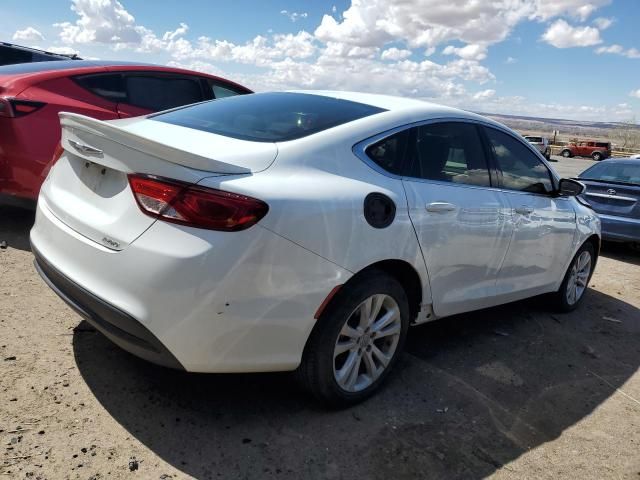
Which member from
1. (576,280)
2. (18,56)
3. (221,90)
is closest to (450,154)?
(576,280)

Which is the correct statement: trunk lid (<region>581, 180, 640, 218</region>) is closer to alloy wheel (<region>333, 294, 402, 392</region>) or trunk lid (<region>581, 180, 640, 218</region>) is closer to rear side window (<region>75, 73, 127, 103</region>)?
alloy wheel (<region>333, 294, 402, 392</region>)

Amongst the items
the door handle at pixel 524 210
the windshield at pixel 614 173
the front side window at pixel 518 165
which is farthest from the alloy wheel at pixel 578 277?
the windshield at pixel 614 173

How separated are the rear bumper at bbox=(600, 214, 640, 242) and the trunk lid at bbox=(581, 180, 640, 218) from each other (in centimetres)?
9

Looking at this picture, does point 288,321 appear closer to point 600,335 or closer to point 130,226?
point 130,226

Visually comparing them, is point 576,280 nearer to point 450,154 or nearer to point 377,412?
point 450,154

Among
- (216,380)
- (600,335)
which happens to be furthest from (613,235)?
(216,380)

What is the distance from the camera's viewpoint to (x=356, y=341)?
279 cm

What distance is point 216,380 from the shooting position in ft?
9.73

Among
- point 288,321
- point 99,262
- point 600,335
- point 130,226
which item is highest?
point 130,226

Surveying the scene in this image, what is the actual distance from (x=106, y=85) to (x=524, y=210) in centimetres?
384

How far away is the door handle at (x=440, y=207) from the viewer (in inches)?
117

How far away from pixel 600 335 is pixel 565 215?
3.41 feet

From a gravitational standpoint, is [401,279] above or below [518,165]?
below

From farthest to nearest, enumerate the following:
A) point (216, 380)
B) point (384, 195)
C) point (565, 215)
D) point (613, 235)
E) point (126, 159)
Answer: point (613, 235) → point (565, 215) → point (216, 380) → point (384, 195) → point (126, 159)
